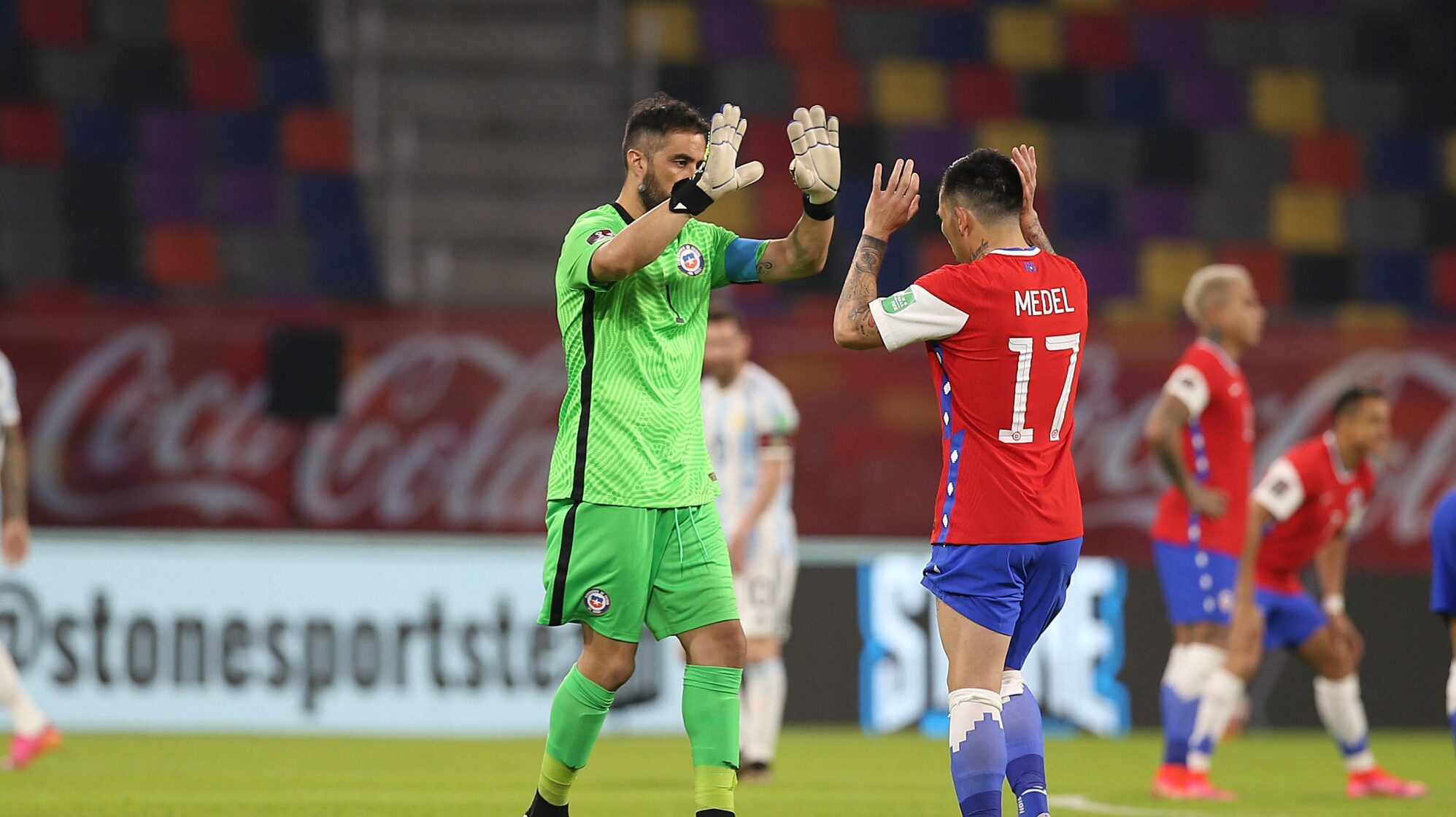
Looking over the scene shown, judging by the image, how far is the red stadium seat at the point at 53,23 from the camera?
15789mm

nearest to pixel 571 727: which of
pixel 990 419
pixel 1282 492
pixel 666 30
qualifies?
pixel 990 419

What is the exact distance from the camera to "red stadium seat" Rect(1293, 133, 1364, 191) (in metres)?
17.5

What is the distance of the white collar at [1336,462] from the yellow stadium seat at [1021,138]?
829 centimetres

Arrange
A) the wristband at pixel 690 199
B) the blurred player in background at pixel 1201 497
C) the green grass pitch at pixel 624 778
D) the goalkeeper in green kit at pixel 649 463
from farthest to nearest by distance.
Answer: the blurred player in background at pixel 1201 497
the green grass pitch at pixel 624 778
the goalkeeper in green kit at pixel 649 463
the wristband at pixel 690 199

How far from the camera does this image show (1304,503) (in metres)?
8.74

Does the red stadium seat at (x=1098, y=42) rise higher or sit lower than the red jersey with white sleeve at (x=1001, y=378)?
higher

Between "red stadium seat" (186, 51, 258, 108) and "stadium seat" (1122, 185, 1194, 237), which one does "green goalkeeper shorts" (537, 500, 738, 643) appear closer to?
"red stadium seat" (186, 51, 258, 108)

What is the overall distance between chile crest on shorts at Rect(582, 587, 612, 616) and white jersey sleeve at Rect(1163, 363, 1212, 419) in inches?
143

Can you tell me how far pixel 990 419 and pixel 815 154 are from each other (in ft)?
2.86

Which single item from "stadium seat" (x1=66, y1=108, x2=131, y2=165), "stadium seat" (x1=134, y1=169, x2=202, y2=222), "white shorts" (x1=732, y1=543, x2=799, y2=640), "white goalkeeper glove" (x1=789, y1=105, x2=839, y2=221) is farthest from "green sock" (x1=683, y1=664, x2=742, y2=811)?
"stadium seat" (x1=66, y1=108, x2=131, y2=165)

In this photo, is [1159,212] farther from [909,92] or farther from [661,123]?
[661,123]

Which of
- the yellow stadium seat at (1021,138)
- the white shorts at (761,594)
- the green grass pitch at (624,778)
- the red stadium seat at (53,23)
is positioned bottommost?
the green grass pitch at (624,778)

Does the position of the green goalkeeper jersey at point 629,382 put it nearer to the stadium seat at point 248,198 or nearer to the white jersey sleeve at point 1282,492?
the white jersey sleeve at point 1282,492


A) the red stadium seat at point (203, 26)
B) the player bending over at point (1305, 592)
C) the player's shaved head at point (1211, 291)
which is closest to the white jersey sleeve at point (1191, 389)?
the player's shaved head at point (1211, 291)
